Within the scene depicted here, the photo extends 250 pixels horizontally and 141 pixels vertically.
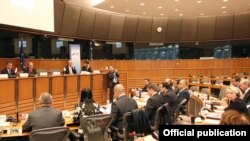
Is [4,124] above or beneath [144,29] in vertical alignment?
beneath

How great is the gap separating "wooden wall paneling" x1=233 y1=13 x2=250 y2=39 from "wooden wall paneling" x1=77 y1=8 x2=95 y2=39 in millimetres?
7859

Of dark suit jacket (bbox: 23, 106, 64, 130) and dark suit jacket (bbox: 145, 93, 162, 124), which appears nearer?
dark suit jacket (bbox: 23, 106, 64, 130)

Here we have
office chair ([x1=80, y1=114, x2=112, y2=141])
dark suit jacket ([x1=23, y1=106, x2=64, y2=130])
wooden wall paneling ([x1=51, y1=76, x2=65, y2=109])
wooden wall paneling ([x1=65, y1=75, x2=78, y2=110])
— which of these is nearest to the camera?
dark suit jacket ([x1=23, y1=106, x2=64, y2=130])

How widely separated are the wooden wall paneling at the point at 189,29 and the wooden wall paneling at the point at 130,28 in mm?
2822

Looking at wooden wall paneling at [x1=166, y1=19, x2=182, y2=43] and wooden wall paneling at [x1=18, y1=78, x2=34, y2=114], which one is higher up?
wooden wall paneling at [x1=166, y1=19, x2=182, y2=43]

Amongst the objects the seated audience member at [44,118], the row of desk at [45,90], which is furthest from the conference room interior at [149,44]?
the seated audience member at [44,118]

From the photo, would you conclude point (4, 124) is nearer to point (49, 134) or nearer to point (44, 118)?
point (44, 118)

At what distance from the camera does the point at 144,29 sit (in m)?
16.2

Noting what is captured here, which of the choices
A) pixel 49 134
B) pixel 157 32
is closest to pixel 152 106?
pixel 49 134

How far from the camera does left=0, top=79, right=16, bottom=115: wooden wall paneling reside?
7152 mm

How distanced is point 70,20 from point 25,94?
6161 millimetres

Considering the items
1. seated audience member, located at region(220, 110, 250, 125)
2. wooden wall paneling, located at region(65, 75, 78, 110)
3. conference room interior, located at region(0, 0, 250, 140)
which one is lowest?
wooden wall paneling, located at region(65, 75, 78, 110)

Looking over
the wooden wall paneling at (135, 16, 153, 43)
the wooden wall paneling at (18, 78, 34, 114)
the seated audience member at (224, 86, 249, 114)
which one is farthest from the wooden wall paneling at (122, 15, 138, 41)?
the seated audience member at (224, 86, 249, 114)

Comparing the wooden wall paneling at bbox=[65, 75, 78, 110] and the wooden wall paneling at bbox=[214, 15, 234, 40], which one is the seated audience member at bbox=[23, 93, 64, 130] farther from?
the wooden wall paneling at bbox=[214, 15, 234, 40]
